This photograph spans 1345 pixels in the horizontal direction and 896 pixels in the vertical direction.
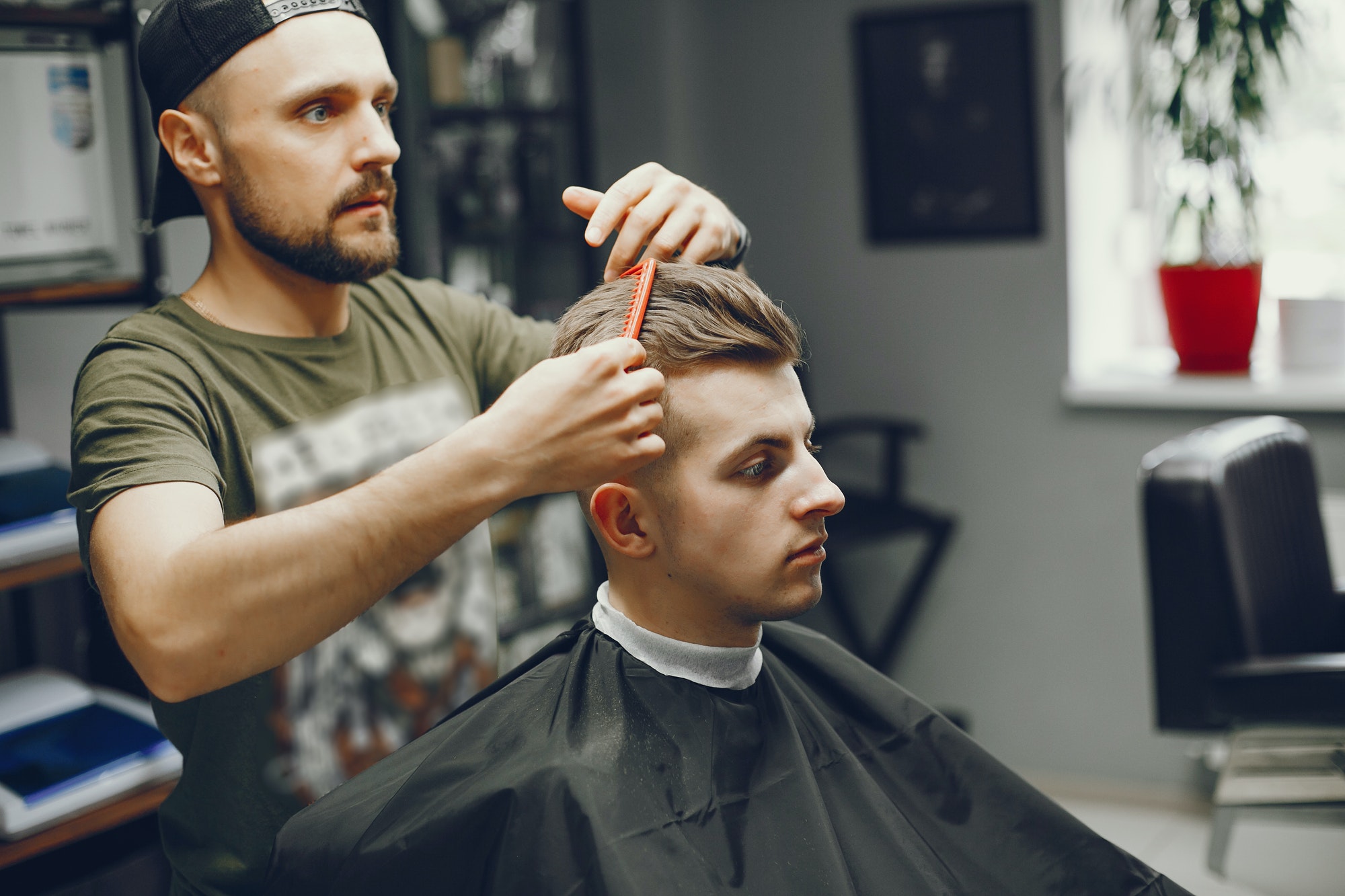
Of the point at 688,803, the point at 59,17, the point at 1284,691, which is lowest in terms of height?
the point at 1284,691

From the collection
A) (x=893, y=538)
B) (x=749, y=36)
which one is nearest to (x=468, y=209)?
(x=749, y=36)

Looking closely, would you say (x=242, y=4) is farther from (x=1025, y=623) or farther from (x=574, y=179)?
(x=1025, y=623)

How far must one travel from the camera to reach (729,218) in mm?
1436

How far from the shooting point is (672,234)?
1328mm

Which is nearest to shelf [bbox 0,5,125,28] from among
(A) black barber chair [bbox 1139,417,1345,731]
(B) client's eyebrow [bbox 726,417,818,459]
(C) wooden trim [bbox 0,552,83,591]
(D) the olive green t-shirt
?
(D) the olive green t-shirt

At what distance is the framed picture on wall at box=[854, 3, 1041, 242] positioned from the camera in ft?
10.7

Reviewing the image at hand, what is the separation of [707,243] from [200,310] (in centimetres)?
58

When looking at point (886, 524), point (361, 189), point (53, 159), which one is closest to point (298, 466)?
point (361, 189)

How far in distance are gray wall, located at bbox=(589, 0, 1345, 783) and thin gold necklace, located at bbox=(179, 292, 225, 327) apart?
88.7 inches

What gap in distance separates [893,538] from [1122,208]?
1189 millimetres

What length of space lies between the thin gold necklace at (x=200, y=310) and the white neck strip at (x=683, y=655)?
1.82ft

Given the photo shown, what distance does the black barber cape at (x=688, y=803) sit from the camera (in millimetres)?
1159

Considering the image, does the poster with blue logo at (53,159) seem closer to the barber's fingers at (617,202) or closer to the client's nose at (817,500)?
the barber's fingers at (617,202)

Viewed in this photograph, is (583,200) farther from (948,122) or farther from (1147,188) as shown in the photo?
(1147,188)
